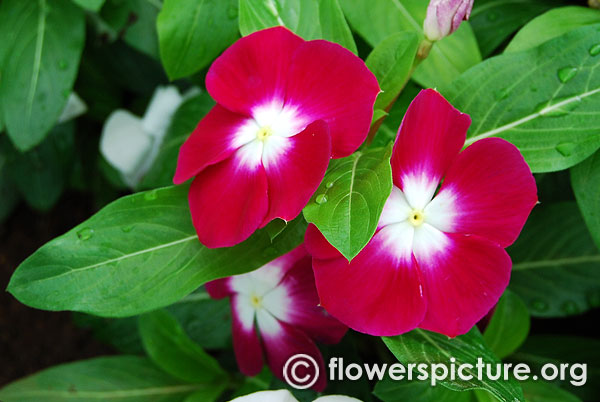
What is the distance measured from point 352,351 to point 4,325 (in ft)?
3.19

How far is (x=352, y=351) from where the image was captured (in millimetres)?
902

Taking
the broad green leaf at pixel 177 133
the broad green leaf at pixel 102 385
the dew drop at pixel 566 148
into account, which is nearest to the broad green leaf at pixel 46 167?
the broad green leaf at pixel 177 133

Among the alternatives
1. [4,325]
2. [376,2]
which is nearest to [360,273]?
[376,2]

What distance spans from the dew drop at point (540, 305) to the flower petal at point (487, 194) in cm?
44

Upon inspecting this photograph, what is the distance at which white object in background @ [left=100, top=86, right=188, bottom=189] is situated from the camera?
1179mm

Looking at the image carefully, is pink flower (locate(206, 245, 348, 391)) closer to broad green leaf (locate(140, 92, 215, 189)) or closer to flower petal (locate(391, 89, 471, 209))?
flower petal (locate(391, 89, 471, 209))

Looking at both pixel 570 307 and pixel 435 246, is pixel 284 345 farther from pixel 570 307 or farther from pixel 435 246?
pixel 570 307

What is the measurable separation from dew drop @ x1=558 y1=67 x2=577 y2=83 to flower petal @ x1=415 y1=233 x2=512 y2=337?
24 centimetres

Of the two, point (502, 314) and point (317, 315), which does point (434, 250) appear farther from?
point (502, 314)

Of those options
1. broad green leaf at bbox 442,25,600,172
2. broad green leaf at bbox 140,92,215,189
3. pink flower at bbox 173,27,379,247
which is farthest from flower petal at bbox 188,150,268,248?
broad green leaf at bbox 140,92,215,189

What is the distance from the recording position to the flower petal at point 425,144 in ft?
1.84

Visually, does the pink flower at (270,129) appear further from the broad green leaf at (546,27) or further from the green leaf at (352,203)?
the broad green leaf at (546,27)

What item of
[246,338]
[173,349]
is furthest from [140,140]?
[246,338]

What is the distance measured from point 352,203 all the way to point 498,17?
0.51 metres
